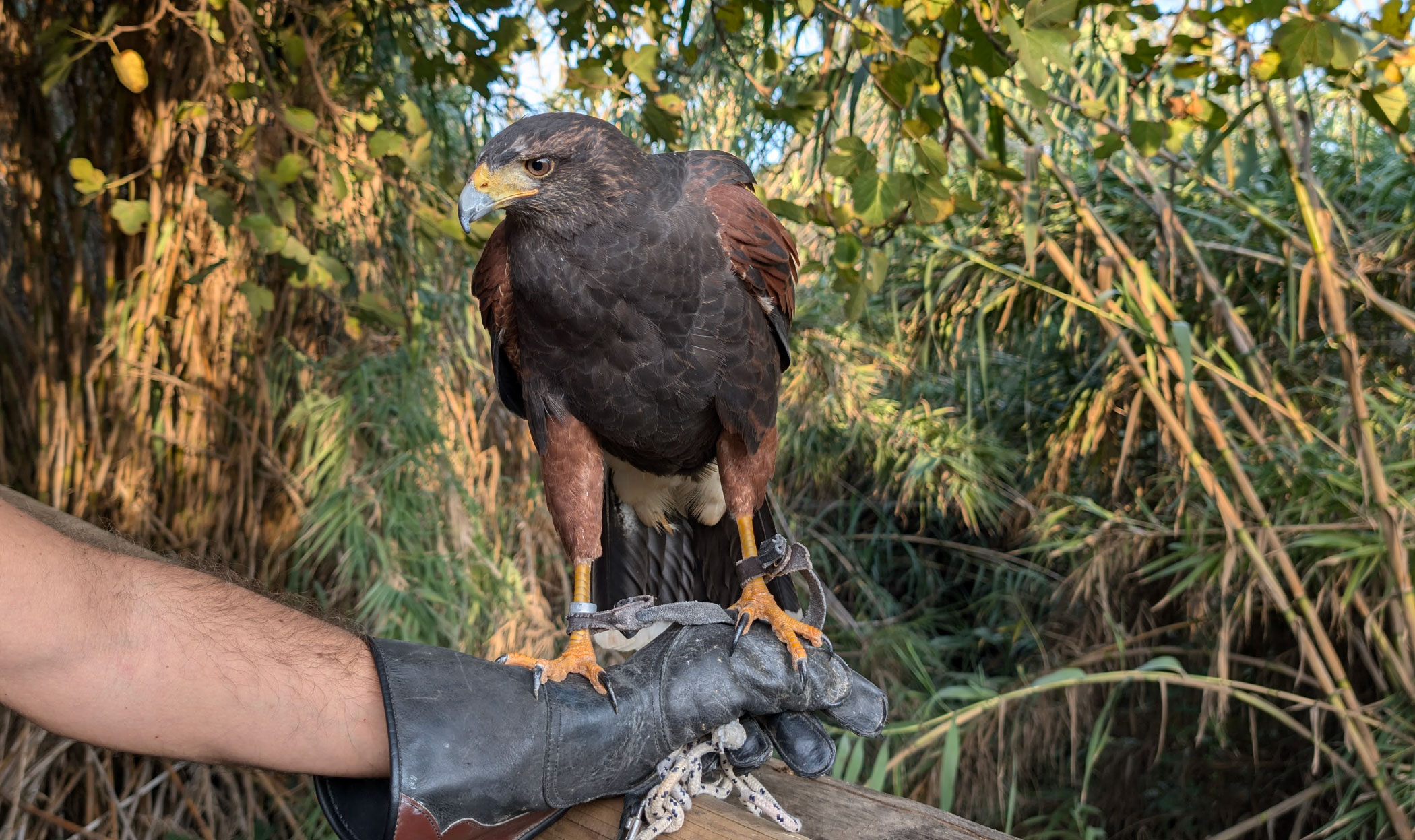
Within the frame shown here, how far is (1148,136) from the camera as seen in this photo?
6.73ft

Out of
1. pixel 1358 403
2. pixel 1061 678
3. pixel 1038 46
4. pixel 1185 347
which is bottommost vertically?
pixel 1061 678

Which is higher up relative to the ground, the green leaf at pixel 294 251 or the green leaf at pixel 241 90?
the green leaf at pixel 241 90

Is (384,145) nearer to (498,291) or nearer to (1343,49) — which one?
(498,291)

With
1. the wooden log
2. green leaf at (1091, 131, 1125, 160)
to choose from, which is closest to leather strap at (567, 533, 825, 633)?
the wooden log

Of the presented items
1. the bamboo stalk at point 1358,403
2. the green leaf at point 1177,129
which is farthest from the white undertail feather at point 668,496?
the bamboo stalk at point 1358,403

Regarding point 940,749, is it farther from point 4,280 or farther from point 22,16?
point 22,16

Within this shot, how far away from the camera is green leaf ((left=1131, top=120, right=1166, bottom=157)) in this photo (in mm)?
2041

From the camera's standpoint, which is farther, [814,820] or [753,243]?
[753,243]

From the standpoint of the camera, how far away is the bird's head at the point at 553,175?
5.65 feet

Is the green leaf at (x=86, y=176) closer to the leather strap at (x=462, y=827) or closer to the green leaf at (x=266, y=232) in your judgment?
the green leaf at (x=266, y=232)

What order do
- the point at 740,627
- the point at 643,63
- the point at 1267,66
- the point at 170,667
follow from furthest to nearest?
the point at 643,63 → the point at 1267,66 → the point at 740,627 → the point at 170,667

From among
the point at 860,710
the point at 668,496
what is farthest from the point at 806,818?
the point at 668,496

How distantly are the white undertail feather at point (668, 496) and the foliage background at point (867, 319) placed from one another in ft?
1.73

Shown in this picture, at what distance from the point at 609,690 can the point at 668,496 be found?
2.64 ft
